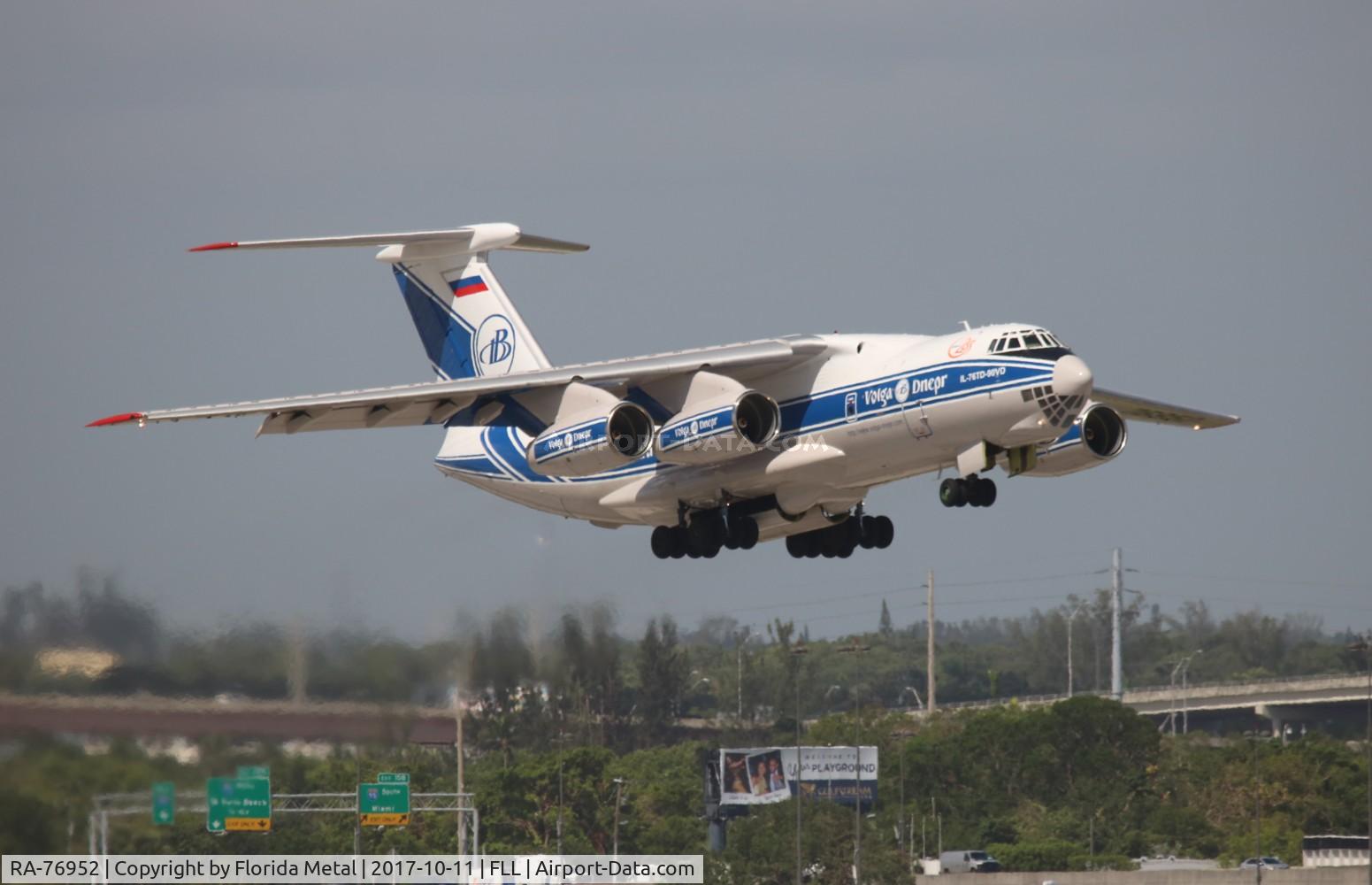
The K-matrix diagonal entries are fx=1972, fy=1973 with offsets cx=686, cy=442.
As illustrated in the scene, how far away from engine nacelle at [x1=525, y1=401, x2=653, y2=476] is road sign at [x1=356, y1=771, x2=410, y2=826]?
18.6 ft

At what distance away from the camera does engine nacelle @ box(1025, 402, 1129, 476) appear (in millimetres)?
19566

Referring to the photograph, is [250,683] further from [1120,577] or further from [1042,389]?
[1120,577]

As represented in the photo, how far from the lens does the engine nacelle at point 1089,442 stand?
64.2 ft

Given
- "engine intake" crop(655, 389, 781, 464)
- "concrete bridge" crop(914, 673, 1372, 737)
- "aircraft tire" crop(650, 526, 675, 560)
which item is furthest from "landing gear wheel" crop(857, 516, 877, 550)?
"concrete bridge" crop(914, 673, 1372, 737)

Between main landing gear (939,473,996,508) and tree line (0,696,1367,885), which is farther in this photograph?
tree line (0,696,1367,885)

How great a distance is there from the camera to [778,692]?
1837 inches

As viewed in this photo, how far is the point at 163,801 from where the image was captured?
56.8ft

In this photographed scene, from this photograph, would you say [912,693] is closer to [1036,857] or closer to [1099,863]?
[1036,857]

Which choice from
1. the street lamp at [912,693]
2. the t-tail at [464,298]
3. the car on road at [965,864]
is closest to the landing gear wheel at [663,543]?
the t-tail at [464,298]

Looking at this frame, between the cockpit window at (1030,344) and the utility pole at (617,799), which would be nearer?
the cockpit window at (1030,344)

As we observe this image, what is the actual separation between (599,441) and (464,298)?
5.07m

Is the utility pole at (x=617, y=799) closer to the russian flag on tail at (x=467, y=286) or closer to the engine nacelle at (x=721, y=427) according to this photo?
the russian flag on tail at (x=467, y=286)

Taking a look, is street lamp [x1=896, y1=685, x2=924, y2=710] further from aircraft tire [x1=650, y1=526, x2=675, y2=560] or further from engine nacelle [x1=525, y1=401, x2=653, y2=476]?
engine nacelle [x1=525, y1=401, x2=653, y2=476]

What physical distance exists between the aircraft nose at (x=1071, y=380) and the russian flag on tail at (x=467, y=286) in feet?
26.8
